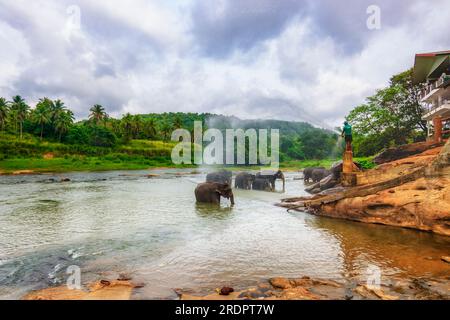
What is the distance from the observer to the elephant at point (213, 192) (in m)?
19.8

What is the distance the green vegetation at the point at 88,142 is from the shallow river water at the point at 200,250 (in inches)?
2151

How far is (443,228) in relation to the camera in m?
10.8

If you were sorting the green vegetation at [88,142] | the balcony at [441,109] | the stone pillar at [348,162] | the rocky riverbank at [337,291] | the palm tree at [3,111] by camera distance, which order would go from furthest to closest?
1. the palm tree at [3,111]
2. the green vegetation at [88,142]
3. the balcony at [441,109]
4. the stone pillar at [348,162]
5. the rocky riverbank at [337,291]

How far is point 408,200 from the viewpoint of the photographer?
12086mm

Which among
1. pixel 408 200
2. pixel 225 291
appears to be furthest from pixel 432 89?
pixel 225 291

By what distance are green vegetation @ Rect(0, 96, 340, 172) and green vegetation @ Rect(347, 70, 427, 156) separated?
53154 mm

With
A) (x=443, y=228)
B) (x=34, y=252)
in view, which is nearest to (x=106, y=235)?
(x=34, y=252)

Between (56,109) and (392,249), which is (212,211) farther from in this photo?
(56,109)

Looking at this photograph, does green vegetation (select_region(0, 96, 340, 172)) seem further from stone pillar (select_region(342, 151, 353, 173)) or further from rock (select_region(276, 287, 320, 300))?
rock (select_region(276, 287, 320, 300))

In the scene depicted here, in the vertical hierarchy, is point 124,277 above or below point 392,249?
below

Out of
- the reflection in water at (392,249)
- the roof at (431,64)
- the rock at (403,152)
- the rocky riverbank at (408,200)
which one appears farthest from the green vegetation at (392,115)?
the reflection in water at (392,249)

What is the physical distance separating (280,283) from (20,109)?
94547 millimetres

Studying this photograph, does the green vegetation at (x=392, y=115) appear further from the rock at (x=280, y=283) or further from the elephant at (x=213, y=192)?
the rock at (x=280, y=283)

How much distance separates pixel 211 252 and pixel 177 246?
140 centimetres
